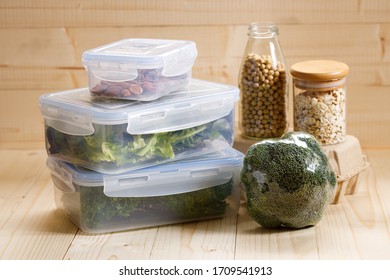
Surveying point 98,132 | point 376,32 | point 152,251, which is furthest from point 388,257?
point 376,32

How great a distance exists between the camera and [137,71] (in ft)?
4.79

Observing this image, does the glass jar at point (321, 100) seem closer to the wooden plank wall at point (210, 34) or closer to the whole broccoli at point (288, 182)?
the whole broccoli at point (288, 182)

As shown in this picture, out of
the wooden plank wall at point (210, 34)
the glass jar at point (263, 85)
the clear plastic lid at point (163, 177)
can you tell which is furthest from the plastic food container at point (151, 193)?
the wooden plank wall at point (210, 34)

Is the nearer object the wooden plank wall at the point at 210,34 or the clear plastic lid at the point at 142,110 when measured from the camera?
the clear plastic lid at the point at 142,110

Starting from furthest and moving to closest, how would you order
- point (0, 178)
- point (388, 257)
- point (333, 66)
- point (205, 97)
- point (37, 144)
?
point (37, 144) → point (0, 178) → point (333, 66) → point (205, 97) → point (388, 257)

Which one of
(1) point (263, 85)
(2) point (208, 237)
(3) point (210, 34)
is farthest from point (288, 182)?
(3) point (210, 34)

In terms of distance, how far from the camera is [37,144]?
209cm

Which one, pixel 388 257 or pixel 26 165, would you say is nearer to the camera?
pixel 388 257

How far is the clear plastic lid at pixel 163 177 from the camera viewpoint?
146cm

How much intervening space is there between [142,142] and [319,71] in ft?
1.27

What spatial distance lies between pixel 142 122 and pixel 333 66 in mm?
425

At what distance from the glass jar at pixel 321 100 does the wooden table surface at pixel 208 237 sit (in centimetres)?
15

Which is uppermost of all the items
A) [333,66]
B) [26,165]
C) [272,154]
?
[333,66]

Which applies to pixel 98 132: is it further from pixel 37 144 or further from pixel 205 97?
pixel 37 144
